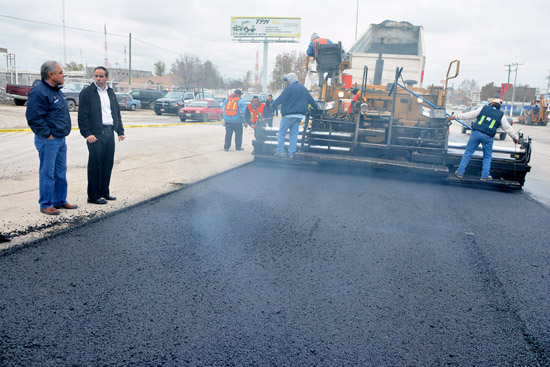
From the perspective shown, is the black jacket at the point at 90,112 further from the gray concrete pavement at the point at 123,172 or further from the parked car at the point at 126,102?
the parked car at the point at 126,102

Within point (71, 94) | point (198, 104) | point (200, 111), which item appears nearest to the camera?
point (200, 111)

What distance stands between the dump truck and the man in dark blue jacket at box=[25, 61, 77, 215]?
17.1 feet

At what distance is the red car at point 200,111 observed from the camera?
23.1 metres

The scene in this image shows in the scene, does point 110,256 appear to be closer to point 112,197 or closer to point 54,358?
point 54,358

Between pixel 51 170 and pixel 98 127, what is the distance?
0.90 meters

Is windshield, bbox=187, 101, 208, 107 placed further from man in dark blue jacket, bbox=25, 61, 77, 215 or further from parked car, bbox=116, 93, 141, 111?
man in dark blue jacket, bbox=25, 61, 77, 215

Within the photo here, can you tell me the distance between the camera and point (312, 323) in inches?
117

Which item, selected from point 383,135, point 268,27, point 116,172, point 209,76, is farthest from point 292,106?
point 209,76

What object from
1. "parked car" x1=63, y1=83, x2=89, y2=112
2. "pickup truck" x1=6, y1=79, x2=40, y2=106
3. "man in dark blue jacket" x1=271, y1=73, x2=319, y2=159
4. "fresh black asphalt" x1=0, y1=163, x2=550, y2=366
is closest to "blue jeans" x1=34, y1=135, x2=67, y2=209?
"fresh black asphalt" x1=0, y1=163, x2=550, y2=366

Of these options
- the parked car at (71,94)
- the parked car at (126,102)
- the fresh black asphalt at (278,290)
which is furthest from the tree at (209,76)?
the fresh black asphalt at (278,290)

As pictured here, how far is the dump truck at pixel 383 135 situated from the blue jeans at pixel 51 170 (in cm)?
514

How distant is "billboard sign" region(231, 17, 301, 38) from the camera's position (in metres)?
51.8

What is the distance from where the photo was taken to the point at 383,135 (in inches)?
360

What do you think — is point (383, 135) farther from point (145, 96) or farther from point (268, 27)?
point (268, 27)
